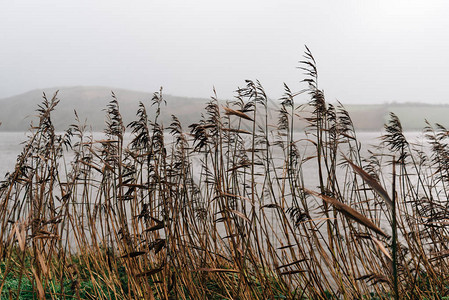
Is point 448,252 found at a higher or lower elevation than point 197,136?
lower

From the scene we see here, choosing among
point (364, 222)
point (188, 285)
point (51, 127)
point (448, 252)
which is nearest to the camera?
point (364, 222)

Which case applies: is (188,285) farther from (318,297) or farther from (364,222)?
(364,222)

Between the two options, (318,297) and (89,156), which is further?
(89,156)

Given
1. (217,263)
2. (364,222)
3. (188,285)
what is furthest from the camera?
(217,263)

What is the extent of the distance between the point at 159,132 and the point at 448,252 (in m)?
1.46

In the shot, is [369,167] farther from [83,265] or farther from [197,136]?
[83,265]

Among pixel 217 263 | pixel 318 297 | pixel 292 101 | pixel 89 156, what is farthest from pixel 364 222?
pixel 89 156

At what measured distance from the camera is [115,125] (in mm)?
2107

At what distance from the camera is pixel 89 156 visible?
288cm

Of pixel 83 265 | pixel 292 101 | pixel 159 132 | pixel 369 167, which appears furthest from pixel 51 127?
pixel 369 167

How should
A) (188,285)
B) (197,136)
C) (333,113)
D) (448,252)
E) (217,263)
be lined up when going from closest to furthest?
(448,252), (197,136), (188,285), (333,113), (217,263)

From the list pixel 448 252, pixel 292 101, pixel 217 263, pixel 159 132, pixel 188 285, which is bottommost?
pixel 217 263

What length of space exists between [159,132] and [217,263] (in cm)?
121

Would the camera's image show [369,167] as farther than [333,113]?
Yes
